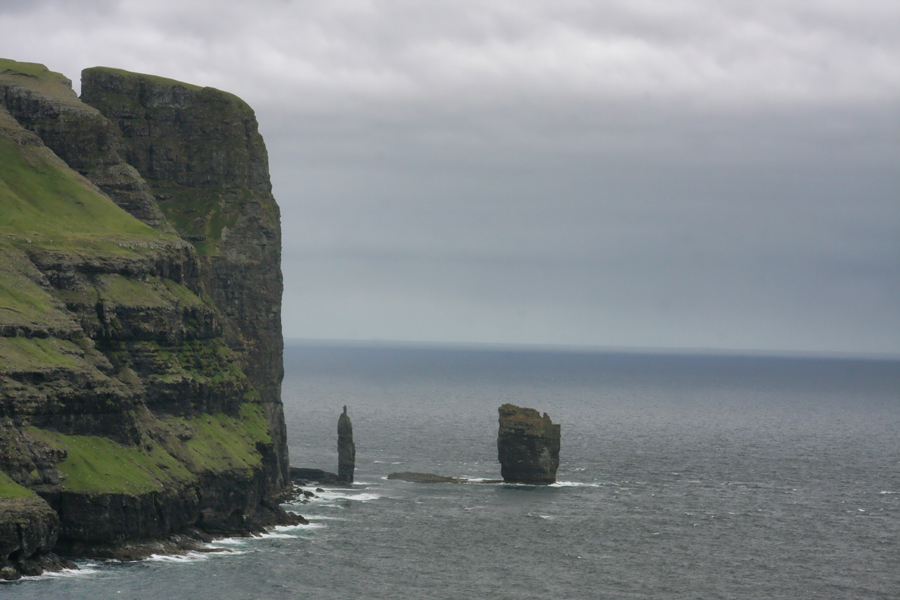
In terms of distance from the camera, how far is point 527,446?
581 feet

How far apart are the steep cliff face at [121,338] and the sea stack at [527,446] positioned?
3325 centimetres

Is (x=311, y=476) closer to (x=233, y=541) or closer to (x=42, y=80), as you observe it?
(x=233, y=541)

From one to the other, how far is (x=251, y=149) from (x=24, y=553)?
83442mm

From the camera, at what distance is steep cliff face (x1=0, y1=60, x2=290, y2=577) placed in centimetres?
11056

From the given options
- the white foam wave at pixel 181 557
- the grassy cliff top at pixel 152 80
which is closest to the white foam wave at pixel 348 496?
the white foam wave at pixel 181 557

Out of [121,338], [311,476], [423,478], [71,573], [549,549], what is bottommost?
[549,549]

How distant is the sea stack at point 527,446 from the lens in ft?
575

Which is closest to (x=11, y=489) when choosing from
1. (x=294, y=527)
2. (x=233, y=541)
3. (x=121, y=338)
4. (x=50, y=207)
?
(x=233, y=541)

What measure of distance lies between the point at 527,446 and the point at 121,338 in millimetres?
68483

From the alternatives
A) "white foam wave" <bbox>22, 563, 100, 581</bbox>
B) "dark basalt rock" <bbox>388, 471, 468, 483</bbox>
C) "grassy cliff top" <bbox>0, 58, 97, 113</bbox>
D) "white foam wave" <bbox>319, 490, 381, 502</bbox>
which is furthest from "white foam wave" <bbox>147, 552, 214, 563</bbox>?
"grassy cliff top" <bbox>0, 58, 97, 113</bbox>

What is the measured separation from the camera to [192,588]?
10375 centimetres

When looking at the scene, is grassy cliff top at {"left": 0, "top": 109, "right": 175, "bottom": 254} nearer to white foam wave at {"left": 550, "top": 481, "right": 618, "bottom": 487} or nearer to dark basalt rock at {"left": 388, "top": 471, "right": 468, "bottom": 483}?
dark basalt rock at {"left": 388, "top": 471, "right": 468, "bottom": 483}

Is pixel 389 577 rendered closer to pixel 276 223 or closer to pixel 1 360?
pixel 1 360

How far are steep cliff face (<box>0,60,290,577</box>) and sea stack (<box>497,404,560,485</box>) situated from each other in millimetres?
33252
